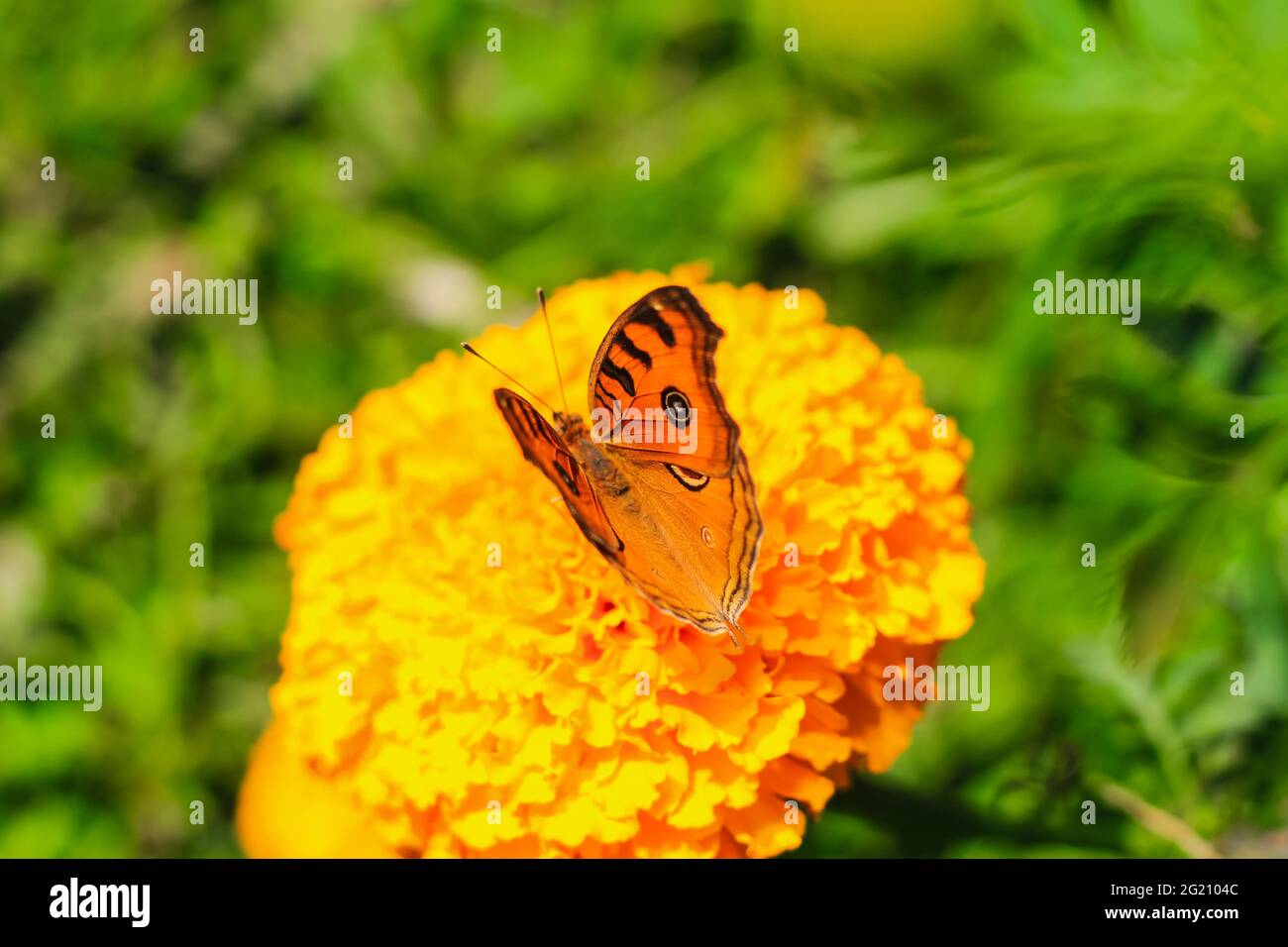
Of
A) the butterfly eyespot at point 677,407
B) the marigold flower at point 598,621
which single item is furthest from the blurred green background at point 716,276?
the butterfly eyespot at point 677,407

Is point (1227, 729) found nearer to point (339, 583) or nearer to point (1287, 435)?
point (1287, 435)

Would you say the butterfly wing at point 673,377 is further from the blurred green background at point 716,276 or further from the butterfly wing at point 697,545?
the blurred green background at point 716,276

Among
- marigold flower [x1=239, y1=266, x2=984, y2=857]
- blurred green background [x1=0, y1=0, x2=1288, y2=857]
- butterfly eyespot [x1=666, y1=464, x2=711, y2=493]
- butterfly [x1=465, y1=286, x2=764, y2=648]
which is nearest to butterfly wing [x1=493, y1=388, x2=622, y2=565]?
butterfly [x1=465, y1=286, x2=764, y2=648]

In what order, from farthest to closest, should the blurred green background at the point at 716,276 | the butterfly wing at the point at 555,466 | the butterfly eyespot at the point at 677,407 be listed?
1. the blurred green background at the point at 716,276
2. the butterfly eyespot at the point at 677,407
3. the butterfly wing at the point at 555,466

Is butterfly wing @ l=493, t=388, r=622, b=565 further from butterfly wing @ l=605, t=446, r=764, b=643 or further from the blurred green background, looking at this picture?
the blurred green background

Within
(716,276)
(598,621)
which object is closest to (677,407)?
(598,621)

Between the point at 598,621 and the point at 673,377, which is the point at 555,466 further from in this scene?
the point at 598,621
